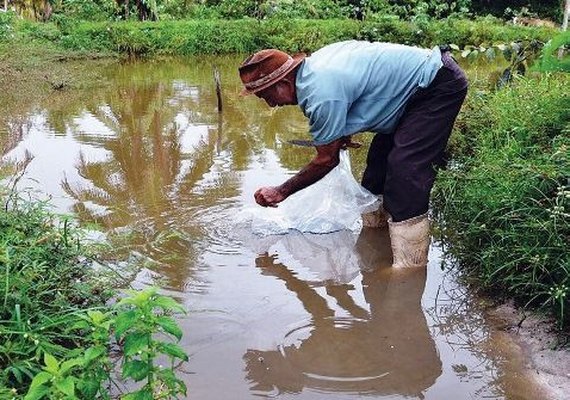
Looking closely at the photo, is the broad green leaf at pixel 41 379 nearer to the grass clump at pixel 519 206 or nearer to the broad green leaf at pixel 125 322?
the broad green leaf at pixel 125 322

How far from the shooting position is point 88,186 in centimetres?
509

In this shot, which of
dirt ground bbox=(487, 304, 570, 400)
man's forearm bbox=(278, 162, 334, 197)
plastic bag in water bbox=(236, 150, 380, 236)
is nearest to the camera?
dirt ground bbox=(487, 304, 570, 400)

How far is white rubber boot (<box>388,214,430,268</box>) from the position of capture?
3.53 metres

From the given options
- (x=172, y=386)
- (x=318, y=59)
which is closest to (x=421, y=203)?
(x=318, y=59)

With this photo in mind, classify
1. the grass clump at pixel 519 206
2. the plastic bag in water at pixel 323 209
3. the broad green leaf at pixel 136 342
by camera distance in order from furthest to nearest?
the plastic bag in water at pixel 323 209, the grass clump at pixel 519 206, the broad green leaf at pixel 136 342

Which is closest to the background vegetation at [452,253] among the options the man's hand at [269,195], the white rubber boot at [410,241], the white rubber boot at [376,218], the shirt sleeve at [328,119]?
the white rubber boot at [410,241]

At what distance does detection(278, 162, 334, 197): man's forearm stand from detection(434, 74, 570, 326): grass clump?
25.7 inches

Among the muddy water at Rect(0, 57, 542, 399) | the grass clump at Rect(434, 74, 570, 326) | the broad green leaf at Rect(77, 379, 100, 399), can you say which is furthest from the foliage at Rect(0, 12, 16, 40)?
the broad green leaf at Rect(77, 379, 100, 399)

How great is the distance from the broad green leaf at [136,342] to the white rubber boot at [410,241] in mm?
1959

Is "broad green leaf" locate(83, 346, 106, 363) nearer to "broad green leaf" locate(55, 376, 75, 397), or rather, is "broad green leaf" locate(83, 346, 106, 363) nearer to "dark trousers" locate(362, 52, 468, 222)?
"broad green leaf" locate(55, 376, 75, 397)

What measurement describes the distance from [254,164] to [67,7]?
15.3 metres

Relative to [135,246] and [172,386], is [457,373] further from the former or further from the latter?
[135,246]

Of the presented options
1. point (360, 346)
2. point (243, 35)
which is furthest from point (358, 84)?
point (243, 35)

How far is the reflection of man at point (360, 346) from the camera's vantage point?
8.48 feet
